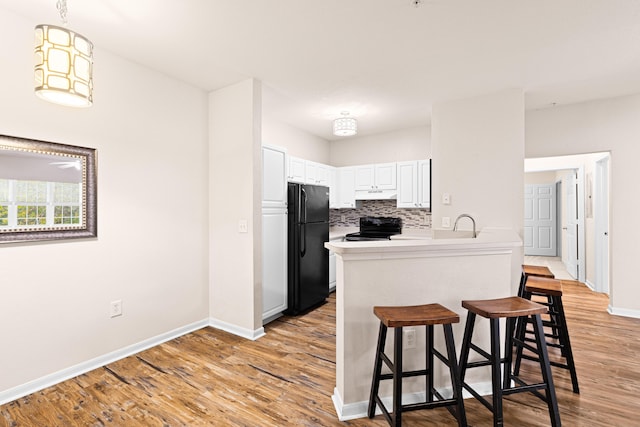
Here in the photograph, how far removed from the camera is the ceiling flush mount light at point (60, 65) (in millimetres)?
1458

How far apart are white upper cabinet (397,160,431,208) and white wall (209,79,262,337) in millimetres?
2562

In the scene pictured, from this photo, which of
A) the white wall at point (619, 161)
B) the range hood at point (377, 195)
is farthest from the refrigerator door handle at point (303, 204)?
the white wall at point (619, 161)

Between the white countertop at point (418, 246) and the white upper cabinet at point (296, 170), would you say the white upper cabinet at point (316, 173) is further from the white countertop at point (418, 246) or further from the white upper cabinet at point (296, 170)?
the white countertop at point (418, 246)

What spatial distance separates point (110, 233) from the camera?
2580 millimetres

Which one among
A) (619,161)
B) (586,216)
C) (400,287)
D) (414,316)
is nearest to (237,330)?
(400,287)

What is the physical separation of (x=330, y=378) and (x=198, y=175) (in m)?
2.40

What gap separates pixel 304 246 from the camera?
12.4 ft

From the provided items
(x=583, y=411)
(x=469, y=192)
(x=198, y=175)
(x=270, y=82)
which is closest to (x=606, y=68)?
(x=469, y=192)

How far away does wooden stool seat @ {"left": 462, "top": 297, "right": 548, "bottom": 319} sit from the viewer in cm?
167

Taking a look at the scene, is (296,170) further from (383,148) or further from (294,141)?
(383,148)

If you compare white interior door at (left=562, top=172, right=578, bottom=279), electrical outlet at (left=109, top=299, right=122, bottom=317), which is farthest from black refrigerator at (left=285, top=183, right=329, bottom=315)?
white interior door at (left=562, top=172, right=578, bottom=279)

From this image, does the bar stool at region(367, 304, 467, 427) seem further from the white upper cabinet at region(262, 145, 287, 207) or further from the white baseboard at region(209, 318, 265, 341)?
the white upper cabinet at region(262, 145, 287, 207)

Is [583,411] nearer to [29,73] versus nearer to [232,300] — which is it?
[232,300]

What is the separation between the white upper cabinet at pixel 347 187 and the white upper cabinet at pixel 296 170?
977 mm
